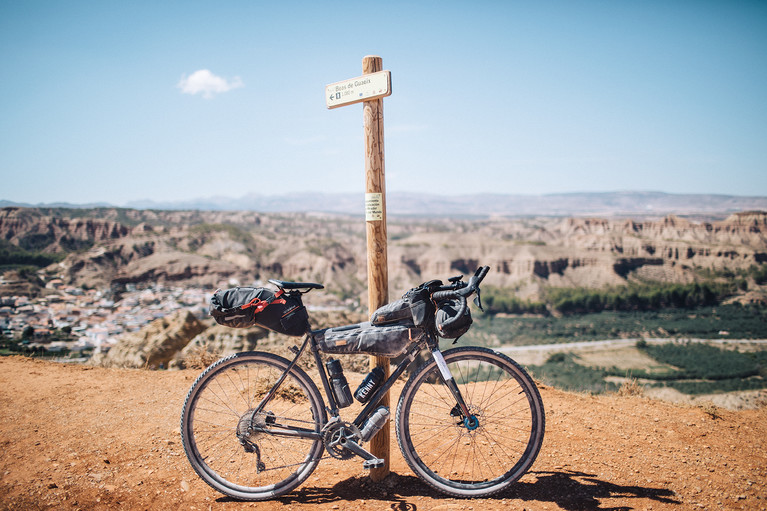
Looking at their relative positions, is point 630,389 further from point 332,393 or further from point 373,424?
point 332,393

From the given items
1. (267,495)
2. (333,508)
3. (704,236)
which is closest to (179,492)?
(267,495)

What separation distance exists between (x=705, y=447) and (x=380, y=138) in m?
4.10

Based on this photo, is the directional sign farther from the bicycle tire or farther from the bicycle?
the bicycle tire

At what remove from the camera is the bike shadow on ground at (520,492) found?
9.22 feet

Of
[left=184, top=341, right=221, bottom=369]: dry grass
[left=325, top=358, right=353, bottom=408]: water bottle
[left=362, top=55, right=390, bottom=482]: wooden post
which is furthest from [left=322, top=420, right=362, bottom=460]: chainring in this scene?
[left=184, top=341, right=221, bottom=369]: dry grass

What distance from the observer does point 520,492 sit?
9.54ft

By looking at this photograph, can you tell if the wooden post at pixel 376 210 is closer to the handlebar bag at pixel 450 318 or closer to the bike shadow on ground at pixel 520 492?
the bike shadow on ground at pixel 520 492

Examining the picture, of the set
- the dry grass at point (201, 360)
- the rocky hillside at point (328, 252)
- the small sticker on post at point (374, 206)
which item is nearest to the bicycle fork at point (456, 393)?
the small sticker on post at point (374, 206)

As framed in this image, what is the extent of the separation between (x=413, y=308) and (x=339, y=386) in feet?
2.46

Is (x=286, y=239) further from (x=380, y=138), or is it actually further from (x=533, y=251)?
(x=380, y=138)

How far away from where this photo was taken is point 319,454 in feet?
9.48

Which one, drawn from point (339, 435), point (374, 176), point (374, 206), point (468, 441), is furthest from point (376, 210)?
point (468, 441)

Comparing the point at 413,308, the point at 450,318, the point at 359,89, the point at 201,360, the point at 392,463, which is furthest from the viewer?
the point at 201,360

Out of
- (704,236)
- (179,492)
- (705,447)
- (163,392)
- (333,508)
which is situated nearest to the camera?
(333,508)
